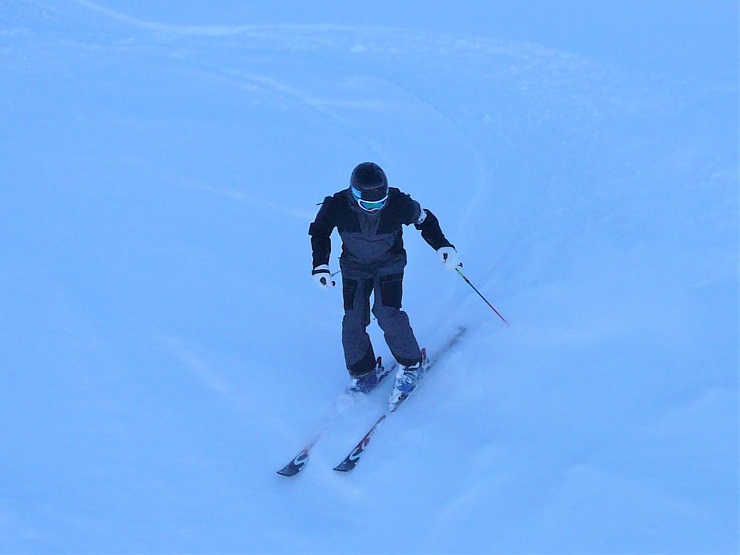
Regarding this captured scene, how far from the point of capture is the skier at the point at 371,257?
13.1 ft

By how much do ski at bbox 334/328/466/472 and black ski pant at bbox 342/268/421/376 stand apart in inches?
→ 8.1

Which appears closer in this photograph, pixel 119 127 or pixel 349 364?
pixel 349 364

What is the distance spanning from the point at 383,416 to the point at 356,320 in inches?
23.8

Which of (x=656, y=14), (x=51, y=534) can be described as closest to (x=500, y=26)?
(x=656, y=14)

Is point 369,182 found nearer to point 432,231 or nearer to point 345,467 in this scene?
point 432,231

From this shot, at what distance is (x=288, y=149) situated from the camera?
7094mm

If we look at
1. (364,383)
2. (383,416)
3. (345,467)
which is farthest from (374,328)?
(345,467)

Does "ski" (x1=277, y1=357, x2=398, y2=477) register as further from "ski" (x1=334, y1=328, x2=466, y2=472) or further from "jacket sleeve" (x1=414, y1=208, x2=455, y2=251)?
"jacket sleeve" (x1=414, y1=208, x2=455, y2=251)

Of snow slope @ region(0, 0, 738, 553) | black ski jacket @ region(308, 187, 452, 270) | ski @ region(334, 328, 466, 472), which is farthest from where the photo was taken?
black ski jacket @ region(308, 187, 452, 270)

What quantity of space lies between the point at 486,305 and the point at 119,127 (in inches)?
174

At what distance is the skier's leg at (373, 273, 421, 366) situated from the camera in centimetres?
427

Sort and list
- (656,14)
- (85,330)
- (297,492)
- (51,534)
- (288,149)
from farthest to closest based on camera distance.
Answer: (656,14)
(288,149)
(85,330)
(297,492)
(51,534)

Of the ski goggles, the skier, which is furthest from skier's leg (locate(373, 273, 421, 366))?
the ski goggles

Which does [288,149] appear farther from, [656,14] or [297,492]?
[656,14]
